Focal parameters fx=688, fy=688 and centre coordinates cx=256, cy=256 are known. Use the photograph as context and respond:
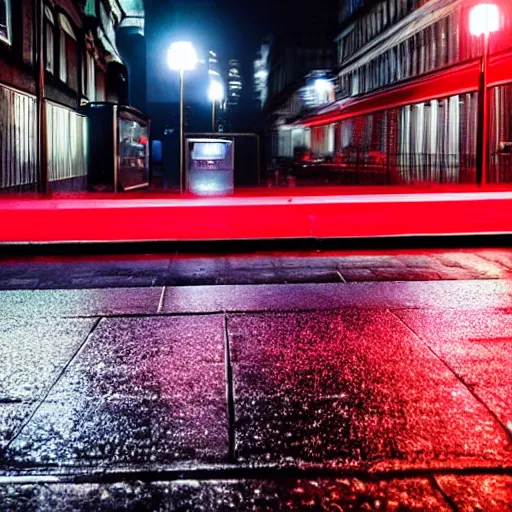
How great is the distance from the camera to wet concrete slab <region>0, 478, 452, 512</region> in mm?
2330

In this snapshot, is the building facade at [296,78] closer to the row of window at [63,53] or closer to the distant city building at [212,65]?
the distant city building at [212,65]

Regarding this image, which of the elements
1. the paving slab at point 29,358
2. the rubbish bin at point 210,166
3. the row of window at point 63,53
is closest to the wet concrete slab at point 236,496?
the paving slab at point 29,358

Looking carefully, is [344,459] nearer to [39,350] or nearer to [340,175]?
[39,350]

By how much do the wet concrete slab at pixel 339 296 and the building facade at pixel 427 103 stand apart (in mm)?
9323

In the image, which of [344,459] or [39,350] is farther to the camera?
[39,350]

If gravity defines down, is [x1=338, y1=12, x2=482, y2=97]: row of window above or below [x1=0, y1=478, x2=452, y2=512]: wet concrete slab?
above

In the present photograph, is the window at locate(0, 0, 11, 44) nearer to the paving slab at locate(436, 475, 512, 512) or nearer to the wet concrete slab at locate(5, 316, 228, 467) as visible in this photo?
the wet concrete slab at locate(5, 316, 228, 467)

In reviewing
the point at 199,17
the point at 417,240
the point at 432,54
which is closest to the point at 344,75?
the point at 199,17

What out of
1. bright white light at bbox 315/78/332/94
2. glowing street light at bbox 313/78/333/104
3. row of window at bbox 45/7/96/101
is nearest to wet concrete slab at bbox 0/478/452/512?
row of window at bbox 45/7/96/101

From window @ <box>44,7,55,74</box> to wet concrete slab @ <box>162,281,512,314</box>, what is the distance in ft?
48.9

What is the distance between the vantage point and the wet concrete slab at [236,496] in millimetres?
2330

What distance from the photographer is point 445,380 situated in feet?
12.1

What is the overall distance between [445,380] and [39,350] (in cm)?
247

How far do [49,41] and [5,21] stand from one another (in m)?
4.67
